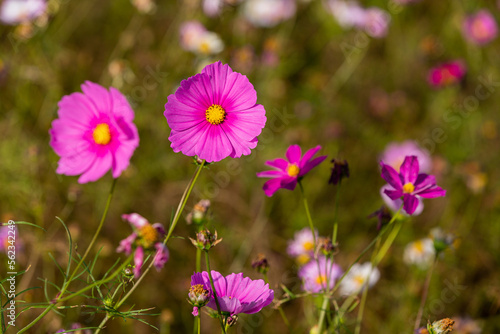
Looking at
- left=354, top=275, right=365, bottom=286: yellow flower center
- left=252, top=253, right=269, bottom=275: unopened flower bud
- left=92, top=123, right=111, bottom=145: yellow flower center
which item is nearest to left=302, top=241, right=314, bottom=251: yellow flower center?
left=354, top=275, right=365, bottom=286: yellow flower center

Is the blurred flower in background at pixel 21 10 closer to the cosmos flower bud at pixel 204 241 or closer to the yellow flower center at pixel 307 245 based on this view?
the yellow flower center at pixel 307 245

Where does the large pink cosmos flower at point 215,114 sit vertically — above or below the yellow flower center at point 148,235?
above

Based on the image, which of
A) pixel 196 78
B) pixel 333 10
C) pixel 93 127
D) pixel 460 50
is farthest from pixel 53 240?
pixel 460 50

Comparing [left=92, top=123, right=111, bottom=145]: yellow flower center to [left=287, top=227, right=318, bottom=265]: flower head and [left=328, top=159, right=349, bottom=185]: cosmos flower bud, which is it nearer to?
[left=328, top=159, right=349, bottom=185]: cosmos flower bud

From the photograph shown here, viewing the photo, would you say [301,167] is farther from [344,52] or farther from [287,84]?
[344,52]

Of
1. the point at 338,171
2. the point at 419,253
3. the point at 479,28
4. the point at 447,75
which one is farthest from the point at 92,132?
the point at 479,28

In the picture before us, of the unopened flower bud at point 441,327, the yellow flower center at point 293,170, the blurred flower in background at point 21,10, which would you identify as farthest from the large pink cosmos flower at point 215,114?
the blurred flower in background at point 21,10

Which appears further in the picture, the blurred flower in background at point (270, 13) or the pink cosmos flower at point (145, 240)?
the blurred flower in background at point (270, 13)
